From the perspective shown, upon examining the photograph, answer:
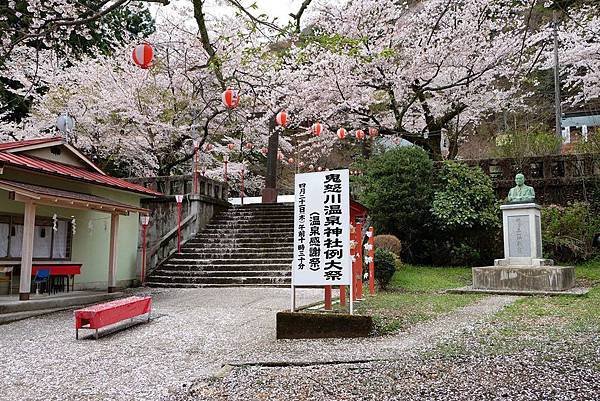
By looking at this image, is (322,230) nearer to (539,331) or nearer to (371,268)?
(539,331)

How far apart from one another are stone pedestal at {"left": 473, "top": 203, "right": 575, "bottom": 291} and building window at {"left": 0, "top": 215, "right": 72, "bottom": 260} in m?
10.5

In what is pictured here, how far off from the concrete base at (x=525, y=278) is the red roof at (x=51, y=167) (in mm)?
9615

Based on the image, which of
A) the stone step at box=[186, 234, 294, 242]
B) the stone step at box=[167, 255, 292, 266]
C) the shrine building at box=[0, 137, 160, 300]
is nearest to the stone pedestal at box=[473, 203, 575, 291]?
the stone step at box=[167, 255, 292, 266]

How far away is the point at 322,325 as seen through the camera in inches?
262

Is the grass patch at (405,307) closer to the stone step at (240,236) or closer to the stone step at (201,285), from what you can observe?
the stone step at (201,285)

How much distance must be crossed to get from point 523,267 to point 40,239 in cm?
1167

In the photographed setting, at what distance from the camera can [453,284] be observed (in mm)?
12539

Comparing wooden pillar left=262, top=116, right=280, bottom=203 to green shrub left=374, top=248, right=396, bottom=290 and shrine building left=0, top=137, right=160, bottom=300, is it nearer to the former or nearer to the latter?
shrine building left=0, top=137, right=160, bottom=300

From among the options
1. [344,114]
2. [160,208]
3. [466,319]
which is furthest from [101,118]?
[466,319]

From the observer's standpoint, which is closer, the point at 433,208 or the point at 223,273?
the point at 223,273

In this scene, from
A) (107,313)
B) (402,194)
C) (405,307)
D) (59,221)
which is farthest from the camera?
(402,194)

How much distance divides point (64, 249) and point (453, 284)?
10231mm

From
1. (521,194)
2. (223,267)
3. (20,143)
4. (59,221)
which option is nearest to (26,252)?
(59,221)

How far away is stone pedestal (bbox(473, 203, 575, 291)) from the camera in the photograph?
1085cm
